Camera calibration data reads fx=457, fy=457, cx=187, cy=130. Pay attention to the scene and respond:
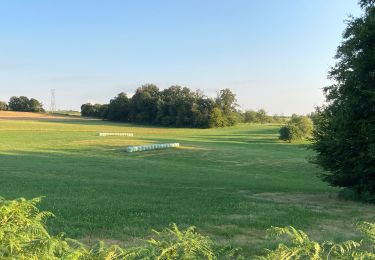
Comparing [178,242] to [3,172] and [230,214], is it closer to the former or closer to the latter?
[230,214]

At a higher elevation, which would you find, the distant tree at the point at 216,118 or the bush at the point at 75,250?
the distant tree at the point at 216,118

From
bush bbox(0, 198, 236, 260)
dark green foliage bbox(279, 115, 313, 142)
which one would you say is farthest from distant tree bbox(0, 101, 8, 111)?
bush bbox(0, 198, 236, 260)

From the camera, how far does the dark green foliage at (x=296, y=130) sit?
71688mm

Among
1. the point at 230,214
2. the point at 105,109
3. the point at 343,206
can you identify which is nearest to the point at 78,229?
the point at 230,214

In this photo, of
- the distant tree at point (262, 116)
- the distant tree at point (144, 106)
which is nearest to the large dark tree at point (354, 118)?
the distant tree at point (144, 106)

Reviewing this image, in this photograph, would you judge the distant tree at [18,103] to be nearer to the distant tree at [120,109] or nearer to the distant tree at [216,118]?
the distant tree at [120,109]

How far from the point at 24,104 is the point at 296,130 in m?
104

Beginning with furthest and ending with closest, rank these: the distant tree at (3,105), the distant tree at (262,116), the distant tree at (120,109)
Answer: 1. the distant tree at (262,116)
2. the distant tree at (3,105)
3. the distant tree at (120,109)

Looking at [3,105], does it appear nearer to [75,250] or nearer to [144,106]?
[144,106]

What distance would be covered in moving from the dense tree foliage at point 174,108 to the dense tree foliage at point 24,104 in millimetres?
27717

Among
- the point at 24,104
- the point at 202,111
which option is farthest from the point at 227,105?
the point at 24,104

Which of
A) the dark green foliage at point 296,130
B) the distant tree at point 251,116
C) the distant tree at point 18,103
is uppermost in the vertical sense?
the distant tree at point 18,103

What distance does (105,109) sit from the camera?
443ft

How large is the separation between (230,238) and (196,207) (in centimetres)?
403
